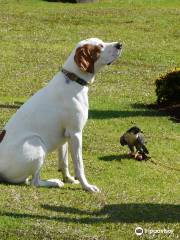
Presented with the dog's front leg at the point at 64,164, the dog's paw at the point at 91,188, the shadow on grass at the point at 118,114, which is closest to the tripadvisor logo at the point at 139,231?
the dog's paw at the point at 91,188

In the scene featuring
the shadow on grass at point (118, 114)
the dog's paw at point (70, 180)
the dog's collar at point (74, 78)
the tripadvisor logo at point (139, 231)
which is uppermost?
the dog's collar at point (74, 78)

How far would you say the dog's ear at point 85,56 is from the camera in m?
9.07

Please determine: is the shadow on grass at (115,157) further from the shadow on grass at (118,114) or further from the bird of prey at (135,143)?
the shadow on grass at (118,114)

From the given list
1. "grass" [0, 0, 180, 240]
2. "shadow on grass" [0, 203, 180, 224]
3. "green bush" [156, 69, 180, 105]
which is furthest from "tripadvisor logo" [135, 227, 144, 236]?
"green bush" [156, 69, 180, 105]

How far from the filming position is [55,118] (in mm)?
9234

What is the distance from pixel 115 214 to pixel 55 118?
4.97 feet

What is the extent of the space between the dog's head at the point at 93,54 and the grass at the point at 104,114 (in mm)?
1584

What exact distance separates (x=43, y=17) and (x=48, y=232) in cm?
2537

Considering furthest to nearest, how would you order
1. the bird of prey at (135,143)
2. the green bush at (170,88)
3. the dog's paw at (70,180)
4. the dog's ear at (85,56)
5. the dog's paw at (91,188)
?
the green bush at (170,88) → the bird of prey at (135,143) → the dog's paw at (70,180) → the dog's paw at (91,188) → the dog's ear at (85,56)

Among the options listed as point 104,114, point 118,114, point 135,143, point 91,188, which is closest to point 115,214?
point 91,188

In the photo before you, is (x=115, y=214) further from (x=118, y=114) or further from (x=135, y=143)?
(x=118, y=114)

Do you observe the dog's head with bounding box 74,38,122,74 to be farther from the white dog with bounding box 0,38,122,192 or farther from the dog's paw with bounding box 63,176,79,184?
the dog's paw with bounding box 63,176,79,184

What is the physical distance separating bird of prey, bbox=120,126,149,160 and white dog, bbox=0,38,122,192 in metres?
2.76

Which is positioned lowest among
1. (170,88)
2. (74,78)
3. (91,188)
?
(170,88)
